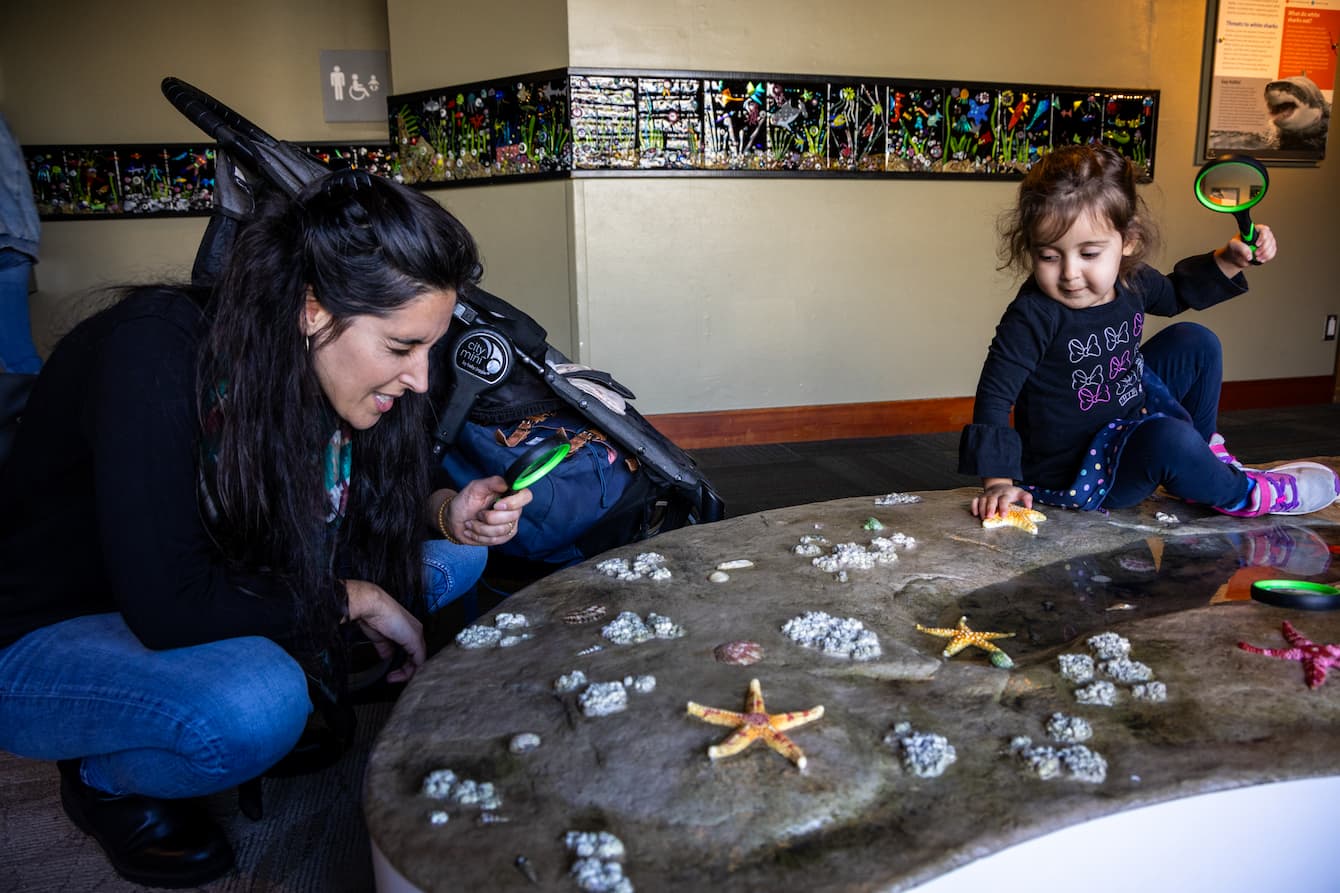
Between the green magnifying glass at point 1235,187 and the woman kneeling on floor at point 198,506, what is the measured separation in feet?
5.58

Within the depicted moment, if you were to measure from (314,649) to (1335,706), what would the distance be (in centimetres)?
149

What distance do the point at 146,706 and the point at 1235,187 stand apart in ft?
7.68

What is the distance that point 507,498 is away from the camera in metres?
1.70

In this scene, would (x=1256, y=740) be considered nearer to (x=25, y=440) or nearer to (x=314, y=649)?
(x=314, y=649)

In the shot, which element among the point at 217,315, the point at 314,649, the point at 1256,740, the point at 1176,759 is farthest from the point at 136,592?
the point at 1256,740

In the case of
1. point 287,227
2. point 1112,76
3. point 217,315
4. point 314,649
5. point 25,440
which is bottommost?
point 314,649

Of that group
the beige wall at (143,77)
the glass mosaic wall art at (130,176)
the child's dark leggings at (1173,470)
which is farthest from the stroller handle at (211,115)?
the beige wall at (143,77)

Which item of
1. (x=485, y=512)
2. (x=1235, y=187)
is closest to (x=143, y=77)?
(x=485, y=512)

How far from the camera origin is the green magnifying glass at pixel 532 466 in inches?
63.5

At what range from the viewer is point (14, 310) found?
3.89 metres

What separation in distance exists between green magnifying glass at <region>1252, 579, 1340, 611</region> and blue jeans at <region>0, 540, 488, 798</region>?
1572mm

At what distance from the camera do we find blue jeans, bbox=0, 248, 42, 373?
12.6 feet

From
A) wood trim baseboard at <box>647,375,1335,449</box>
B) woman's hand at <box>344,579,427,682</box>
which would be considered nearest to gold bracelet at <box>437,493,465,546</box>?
woman's hand at <box>344,579,427,682</box>

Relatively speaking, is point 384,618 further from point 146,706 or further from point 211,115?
point 211,115
